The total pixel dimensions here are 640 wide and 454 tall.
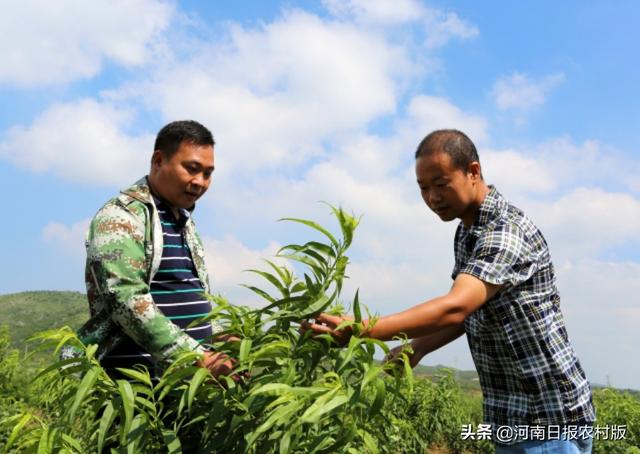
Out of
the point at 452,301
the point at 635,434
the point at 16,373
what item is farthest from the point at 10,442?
the point at 635,434

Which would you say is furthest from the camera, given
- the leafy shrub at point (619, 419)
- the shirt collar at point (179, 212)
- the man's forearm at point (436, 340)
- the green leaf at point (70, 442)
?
the leafy shrub at point (619, 419)

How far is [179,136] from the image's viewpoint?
261 cm

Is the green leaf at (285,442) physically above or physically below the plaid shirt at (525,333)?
below

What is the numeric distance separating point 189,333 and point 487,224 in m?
1.24

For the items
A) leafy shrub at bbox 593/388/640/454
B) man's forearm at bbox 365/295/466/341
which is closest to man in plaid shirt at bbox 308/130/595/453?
man's forearm at bbox 365/295/466/341

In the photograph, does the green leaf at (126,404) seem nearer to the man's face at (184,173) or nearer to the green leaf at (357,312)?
the green leaf at (357,312)

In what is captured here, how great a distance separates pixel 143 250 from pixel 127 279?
18cm

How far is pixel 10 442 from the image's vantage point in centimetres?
191

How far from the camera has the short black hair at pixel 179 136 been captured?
8.56ft

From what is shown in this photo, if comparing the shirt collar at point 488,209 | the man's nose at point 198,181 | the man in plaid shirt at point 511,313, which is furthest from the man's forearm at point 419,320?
the man's nose at point 198,181

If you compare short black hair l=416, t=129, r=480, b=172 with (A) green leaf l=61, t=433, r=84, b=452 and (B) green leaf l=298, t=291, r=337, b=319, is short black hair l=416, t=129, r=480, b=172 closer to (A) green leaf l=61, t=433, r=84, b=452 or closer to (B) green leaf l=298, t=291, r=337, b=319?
(B) green leaf l=298, t=291, r=337, b=319

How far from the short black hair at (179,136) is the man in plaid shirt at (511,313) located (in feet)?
2.90

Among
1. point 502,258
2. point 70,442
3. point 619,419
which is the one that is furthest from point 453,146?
point 619,419

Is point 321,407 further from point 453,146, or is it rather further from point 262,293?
point 453,146
